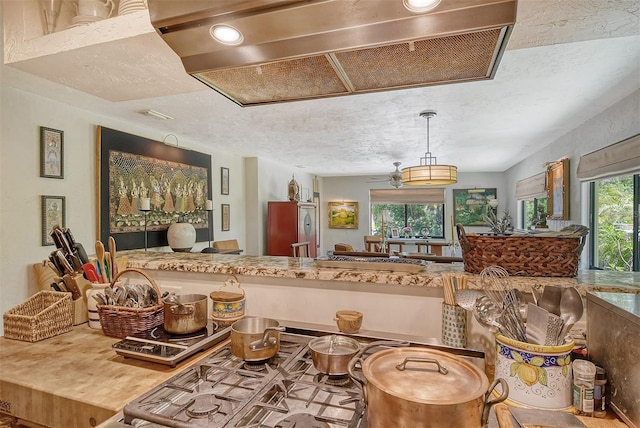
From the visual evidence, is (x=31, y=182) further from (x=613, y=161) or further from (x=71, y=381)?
(x=613, y=161)

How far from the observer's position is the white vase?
3.50m

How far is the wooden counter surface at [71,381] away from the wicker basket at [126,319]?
74 millimetres

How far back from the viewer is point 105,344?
3.67ft

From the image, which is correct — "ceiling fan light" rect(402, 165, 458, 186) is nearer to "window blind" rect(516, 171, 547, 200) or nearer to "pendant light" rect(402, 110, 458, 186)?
"pendant light" rect(402, 110, 458, 186)

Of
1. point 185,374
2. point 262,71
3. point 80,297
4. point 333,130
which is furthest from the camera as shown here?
point 333,130

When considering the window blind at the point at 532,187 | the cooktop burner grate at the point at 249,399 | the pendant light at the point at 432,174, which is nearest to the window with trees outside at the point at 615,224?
the window blind at the point at 532,187

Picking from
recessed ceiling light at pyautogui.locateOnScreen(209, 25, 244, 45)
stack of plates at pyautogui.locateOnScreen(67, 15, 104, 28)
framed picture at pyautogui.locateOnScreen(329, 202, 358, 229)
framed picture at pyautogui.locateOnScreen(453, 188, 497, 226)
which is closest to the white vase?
stack of plates at pyautogui.locateOnScreen(67, 15, 104, 28)

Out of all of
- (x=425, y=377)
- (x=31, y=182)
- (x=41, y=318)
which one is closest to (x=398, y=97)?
(x=425, y=377)

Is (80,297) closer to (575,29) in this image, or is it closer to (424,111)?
(575,29)

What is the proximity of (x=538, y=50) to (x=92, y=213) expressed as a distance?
366 cm

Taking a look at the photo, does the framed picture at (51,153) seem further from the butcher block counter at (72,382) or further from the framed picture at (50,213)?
the butcher block counter at (72,382)

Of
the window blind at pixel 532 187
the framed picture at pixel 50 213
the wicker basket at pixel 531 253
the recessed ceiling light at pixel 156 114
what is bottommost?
the wicker basket at pixel 531 253

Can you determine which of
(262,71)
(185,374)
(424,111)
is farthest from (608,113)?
(185,374)

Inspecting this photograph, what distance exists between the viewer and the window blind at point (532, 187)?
4461 mm
